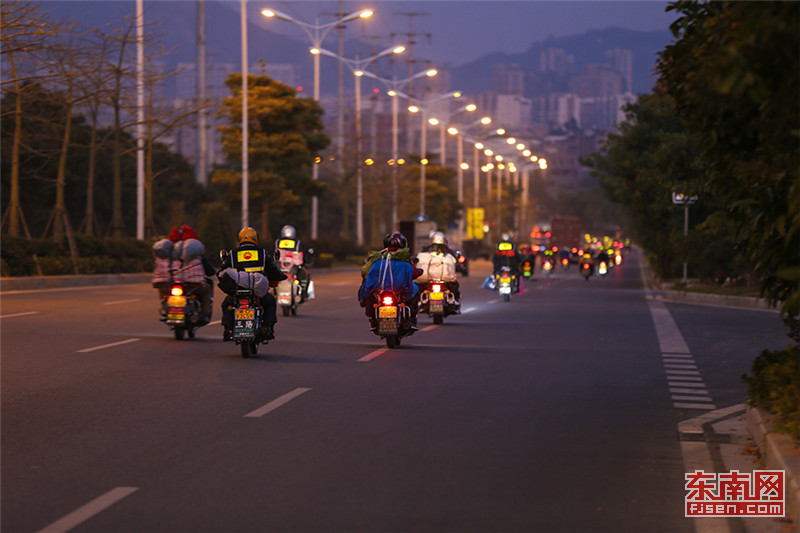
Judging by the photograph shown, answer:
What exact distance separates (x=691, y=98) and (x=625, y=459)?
2689 millimetres

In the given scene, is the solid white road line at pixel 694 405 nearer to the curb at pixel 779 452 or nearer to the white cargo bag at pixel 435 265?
the curb at pixel 779 452

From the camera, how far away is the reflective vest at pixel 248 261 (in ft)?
55.5

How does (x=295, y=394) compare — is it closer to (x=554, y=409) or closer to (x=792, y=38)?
(x=554, y=409)

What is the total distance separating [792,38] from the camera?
6.33 meters

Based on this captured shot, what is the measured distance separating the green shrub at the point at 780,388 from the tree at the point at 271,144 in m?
56.3

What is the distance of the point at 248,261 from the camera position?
1691 centimetres

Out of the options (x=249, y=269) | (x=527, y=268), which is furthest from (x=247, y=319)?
(x=527, y=268)

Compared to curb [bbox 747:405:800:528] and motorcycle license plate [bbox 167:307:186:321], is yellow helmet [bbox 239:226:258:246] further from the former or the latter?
curb [bbox 747:405:800:528]

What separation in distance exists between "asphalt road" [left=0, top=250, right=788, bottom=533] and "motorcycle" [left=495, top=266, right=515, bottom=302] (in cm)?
1259

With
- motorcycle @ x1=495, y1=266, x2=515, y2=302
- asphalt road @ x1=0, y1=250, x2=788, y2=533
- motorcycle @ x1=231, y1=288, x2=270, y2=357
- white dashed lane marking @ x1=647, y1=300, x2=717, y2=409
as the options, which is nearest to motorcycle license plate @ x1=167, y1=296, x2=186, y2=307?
asphalt road @ x1=0, y1=250, x2=788, y2=533

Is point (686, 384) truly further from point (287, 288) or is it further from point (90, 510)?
point (287, 288)

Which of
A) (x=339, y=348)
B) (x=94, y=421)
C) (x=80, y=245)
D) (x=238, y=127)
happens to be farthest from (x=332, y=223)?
(x=94, y=421)

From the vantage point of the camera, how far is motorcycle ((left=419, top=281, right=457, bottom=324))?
24.1 metres

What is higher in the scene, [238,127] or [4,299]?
[238,127]
